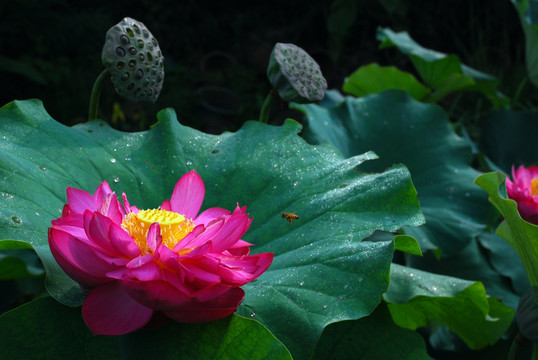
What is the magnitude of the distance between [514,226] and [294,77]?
421mm

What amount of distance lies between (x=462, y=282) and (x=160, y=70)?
58cm

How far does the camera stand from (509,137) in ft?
6.06

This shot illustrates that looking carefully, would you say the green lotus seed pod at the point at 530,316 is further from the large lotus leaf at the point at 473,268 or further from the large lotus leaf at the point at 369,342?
the large lotus leaf at the point at 473,268

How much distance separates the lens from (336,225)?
30.9 inches

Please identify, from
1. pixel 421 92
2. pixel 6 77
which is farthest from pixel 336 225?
pixel 6 77

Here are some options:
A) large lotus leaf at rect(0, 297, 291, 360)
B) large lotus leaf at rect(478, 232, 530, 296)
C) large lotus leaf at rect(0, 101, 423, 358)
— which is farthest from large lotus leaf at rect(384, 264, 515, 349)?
large lotus leaf at rect(0, 297, 291, 360)

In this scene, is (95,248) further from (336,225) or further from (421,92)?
(421,92)

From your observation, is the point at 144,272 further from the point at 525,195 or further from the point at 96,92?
the point at 525,195

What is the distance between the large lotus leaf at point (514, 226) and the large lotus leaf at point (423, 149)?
374mm

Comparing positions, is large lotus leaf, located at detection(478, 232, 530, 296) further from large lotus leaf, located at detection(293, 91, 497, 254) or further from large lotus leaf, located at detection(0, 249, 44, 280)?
large lotus leaf, located at detection(0, 249, 44, 280)

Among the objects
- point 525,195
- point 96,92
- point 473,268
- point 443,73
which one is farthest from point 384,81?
point 96,92

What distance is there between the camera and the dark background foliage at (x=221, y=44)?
11.6ft

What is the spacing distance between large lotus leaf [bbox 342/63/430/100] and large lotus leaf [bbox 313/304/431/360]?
3.77 feet

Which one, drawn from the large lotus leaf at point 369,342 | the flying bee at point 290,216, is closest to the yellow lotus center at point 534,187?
the large lotus leaf at point 369,342
